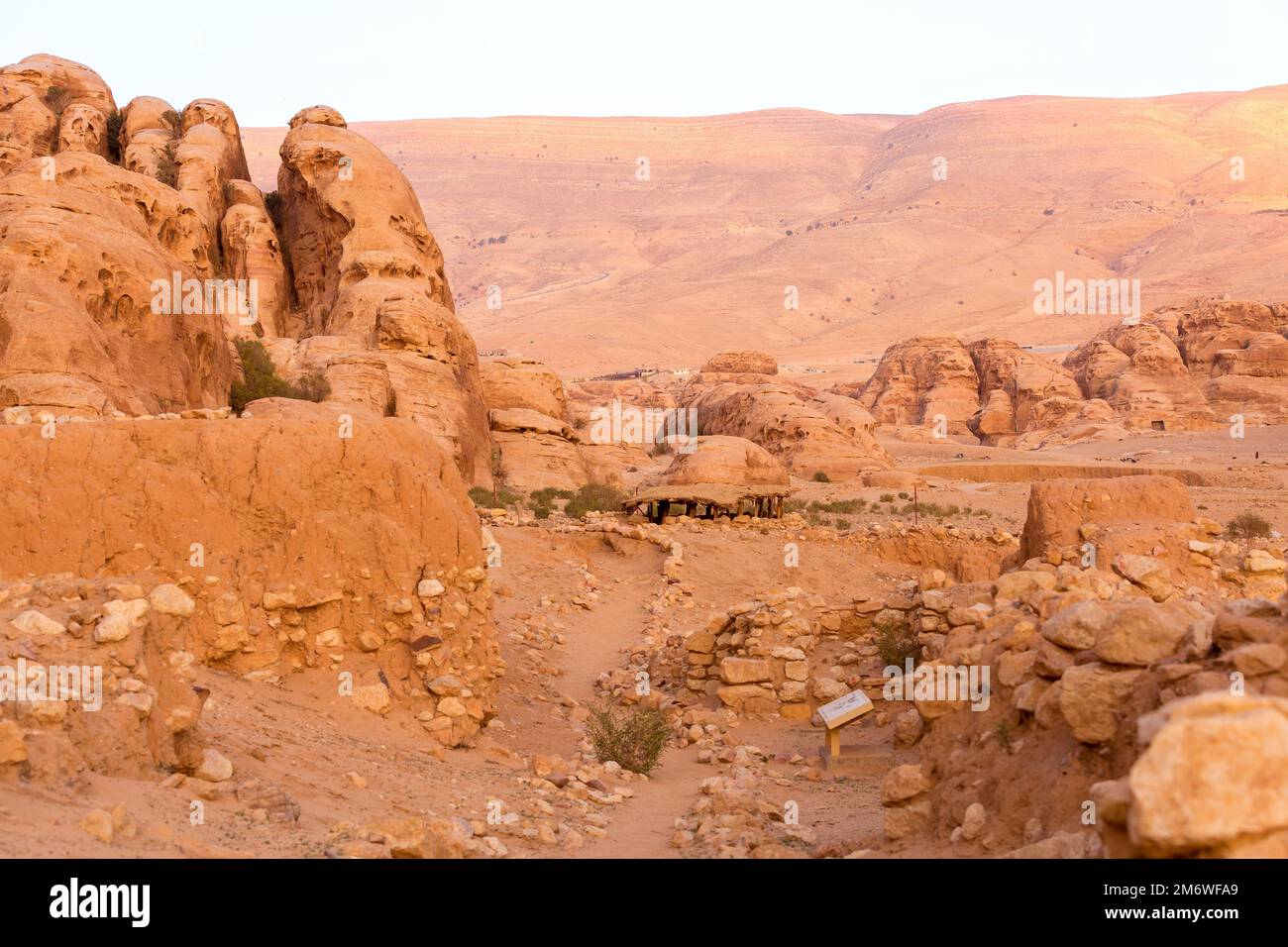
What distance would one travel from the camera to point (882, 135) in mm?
183125

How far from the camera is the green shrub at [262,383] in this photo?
20.8 meters

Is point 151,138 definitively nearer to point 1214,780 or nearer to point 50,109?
point 50,109

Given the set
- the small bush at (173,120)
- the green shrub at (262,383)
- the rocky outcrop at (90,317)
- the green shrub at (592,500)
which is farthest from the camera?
the small bush at (173,120)

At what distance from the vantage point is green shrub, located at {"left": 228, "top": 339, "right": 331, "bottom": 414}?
2081cm

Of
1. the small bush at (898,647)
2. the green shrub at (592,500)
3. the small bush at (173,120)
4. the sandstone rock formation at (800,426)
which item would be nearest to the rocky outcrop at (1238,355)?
the sandstone rock formation at (800,426)

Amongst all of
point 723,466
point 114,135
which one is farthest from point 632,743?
point 114,135

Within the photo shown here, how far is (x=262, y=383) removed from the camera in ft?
70.4

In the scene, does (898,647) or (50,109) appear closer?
(898,647)

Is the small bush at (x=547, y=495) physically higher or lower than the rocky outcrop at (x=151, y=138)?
lower

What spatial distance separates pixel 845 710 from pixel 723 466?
757 inches

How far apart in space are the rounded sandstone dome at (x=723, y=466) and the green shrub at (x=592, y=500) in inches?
66.1

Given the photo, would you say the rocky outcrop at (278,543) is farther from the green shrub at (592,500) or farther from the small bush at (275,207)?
the small bush at (275,207)

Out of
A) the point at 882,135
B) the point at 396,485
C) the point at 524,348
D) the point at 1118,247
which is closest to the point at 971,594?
the point at 396,485
